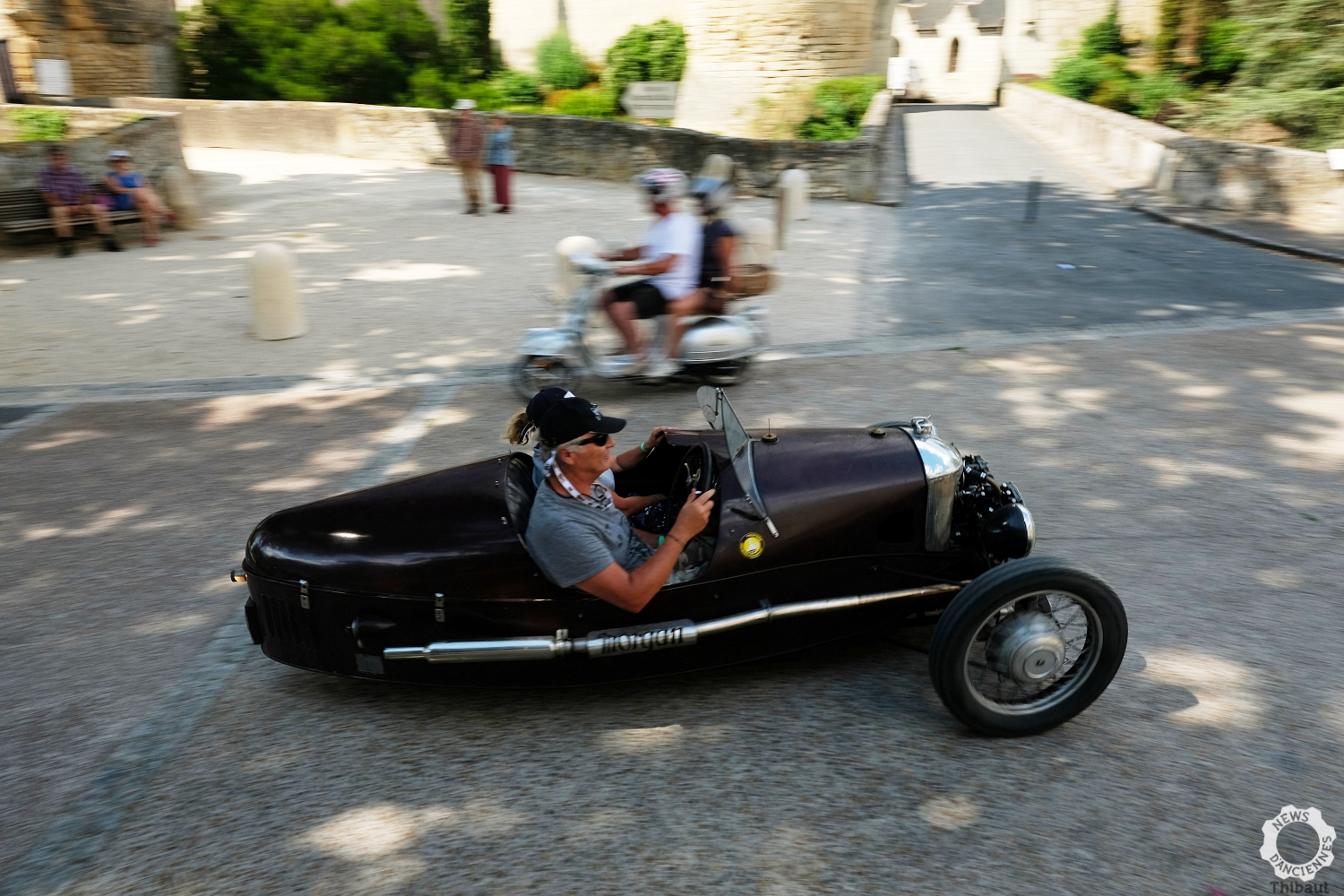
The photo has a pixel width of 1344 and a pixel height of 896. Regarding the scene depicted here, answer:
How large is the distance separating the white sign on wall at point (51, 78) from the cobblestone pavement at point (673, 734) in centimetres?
2142

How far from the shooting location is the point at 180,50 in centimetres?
2861

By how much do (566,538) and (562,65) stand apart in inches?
1415

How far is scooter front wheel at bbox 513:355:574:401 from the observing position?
24.2 ft

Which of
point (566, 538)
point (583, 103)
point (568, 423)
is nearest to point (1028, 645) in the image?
point (566, 538)

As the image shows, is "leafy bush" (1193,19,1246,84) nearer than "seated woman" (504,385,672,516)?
No

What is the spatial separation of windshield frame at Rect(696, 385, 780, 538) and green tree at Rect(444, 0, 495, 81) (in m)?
31.2

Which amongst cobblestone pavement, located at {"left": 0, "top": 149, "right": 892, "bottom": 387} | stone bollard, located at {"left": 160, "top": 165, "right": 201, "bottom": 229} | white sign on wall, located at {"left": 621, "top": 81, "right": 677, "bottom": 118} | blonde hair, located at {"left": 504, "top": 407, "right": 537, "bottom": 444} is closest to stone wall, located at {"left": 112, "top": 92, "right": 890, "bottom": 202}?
cobblestone pavement, located at {"left": 0, "top": 149, "right": 892, "bottom": 387}

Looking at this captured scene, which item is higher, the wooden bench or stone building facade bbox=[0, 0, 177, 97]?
stone building facade bbox=[0, 0, 177, 97]

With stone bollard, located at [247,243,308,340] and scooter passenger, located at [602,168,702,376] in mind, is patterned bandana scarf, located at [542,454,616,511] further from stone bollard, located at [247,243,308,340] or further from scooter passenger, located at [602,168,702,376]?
stone bollard, located at [247,243,308,340]

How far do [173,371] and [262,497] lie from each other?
123 inches

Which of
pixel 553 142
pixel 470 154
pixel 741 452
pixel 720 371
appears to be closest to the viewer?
pixel 741 452

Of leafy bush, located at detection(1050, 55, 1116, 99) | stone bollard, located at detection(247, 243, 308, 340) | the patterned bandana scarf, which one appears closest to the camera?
the patterned bandana scarf

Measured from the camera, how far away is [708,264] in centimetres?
754

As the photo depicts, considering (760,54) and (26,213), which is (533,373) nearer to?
(26,213)
